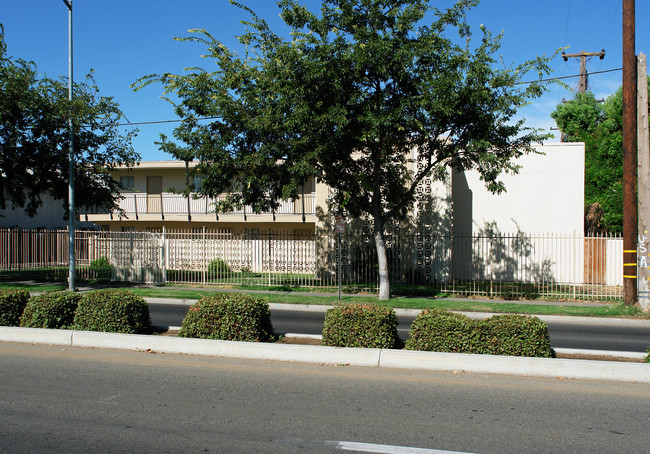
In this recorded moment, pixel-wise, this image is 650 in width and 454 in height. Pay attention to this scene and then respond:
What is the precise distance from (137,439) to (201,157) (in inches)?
519

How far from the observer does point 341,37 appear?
1484 centimetres

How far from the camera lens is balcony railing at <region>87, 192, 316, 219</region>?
28422mm

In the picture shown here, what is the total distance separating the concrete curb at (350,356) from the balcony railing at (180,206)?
61.0ft

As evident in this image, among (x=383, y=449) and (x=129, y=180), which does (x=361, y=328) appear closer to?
(x=383, y=449)

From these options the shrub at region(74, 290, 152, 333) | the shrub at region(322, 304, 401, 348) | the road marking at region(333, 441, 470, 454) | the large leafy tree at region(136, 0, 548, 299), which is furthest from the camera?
the large leafy tree at region(136, 0, 548, 299)

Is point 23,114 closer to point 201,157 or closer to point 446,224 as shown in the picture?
point 201,157

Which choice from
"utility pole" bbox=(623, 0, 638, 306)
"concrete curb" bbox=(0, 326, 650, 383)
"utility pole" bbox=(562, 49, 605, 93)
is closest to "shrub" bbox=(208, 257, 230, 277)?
"concrete curb" bbox=(0, 326, 650, 383)

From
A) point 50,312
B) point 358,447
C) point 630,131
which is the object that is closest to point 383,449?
point 358,447

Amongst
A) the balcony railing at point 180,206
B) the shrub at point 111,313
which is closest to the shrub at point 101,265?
the balcony railing at point 180,206

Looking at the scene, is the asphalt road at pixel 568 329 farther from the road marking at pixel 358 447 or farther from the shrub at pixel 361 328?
the road marking at pixel 358 447

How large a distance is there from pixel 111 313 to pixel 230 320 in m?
2.09

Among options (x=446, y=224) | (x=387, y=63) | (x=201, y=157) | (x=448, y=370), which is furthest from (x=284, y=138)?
A: (x=448, y=370)

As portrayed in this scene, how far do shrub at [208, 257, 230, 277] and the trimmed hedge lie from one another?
52.5 ft

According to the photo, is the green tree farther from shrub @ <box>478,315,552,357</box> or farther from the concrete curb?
the concrete curb
